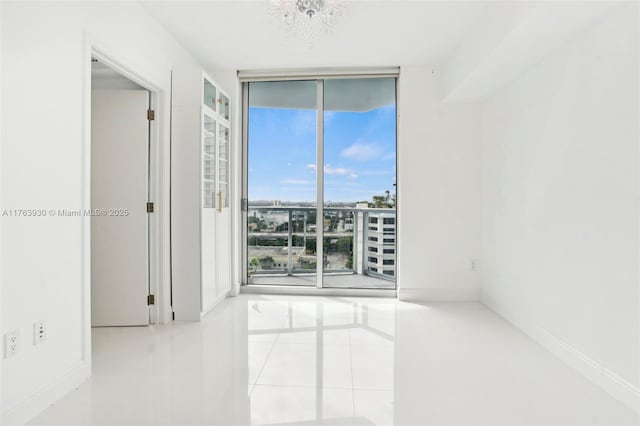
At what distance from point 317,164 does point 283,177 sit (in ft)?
1.46

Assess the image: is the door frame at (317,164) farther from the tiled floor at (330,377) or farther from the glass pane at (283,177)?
the tiled floor at (330,377)

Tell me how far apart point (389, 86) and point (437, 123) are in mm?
727

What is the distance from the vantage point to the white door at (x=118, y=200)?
3092 millimetres

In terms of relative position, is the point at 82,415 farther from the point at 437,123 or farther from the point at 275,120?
the point at 437,123

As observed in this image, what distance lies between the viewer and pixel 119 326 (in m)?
3.14

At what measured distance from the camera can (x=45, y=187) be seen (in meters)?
1.86

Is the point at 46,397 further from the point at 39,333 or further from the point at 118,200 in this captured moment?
the point at 118,200

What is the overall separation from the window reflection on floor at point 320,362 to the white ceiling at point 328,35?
8.55ft

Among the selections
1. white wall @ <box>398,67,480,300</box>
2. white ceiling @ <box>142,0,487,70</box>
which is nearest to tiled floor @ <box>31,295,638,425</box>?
white wall @ <box>398,67,480,300</box>

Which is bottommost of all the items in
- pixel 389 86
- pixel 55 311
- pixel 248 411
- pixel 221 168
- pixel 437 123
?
pixel 248 411

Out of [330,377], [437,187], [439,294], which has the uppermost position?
[437,187]

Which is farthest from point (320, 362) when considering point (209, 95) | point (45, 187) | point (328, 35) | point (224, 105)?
point (224, 105)

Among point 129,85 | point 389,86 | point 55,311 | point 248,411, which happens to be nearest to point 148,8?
point 129,85

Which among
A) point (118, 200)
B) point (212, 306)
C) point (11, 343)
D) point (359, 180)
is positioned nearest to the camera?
point (11, 343)
